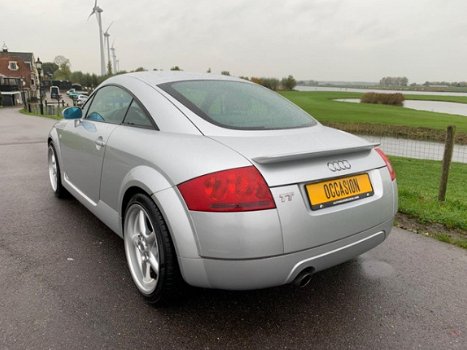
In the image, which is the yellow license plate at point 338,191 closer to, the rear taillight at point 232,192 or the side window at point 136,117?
the rear taillight at point 232,192

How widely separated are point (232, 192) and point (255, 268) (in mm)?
419

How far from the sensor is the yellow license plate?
2053mm

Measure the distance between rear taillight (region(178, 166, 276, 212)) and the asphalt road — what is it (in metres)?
0.82

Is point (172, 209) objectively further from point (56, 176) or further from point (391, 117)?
point (391, 117)

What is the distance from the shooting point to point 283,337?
2.15 m

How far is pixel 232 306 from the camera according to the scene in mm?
2467

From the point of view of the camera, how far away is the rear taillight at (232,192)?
74.7 inches

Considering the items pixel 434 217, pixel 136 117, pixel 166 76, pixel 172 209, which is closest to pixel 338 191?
pixel 172 209

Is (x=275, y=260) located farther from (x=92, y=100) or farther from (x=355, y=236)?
(x=92, y=100)

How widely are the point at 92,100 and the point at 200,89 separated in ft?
4.84

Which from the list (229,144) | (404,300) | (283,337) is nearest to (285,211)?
(229,144)

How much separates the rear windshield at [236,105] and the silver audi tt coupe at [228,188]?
1cm

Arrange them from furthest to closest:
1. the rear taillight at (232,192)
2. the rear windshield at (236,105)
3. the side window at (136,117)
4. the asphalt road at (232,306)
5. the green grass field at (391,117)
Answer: the green grass field at (391,117)
the side window at (136,117)
the rear windshield at (236,105)
the asphalt road at (232,306)
the rear taillight at (232,192)

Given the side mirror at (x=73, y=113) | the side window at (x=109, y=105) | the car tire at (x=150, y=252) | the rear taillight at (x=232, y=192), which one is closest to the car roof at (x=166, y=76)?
the side window at (x=109, y=105)
